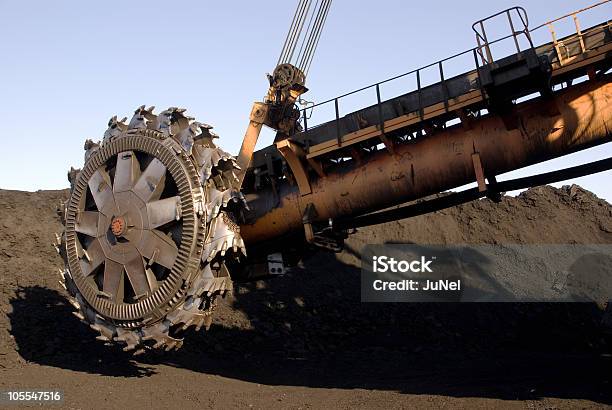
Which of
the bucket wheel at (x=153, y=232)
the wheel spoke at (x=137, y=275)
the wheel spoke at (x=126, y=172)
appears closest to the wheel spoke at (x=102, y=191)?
the bucket wheel at (x=153, y=232)

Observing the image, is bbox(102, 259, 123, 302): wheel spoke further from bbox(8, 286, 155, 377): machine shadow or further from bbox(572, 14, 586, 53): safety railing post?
bbox(572, 14, 586, 53): safety railing post

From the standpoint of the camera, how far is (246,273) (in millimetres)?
14594

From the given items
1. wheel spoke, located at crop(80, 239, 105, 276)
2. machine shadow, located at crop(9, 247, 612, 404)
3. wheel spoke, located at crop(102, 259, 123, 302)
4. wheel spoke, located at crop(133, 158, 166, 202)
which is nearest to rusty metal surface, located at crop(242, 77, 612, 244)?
wheel spoke, located at crop(133, 158, 166, 202)

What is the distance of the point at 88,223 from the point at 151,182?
2.17 m

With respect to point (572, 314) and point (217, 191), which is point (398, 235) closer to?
point (572, 314)

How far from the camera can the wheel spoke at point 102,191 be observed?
43.8 ft

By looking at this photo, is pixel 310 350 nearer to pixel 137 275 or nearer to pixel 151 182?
pixel 137 275

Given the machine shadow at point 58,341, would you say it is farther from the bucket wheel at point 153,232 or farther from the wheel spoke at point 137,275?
the wheel spoke at point 137,275

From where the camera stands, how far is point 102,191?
13602 mm

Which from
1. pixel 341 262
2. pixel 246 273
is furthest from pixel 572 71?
pixel 341 262

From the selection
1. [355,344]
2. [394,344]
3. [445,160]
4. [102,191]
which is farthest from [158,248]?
[394,344]

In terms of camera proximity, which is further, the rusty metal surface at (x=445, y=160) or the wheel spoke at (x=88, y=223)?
the wheel spoke at (x=88, y=223)

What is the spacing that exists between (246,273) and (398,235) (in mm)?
14384

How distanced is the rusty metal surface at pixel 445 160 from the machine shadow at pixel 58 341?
16.0 ft
